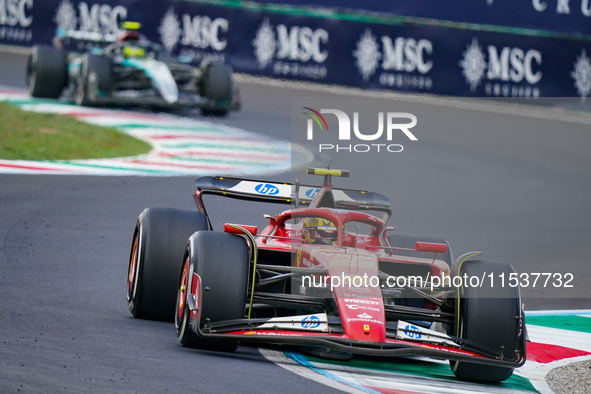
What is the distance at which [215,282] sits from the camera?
22.3 feet

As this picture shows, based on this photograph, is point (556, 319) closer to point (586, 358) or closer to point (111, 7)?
point (586, 358)

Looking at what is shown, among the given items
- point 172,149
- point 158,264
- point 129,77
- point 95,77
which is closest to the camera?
point 158,264

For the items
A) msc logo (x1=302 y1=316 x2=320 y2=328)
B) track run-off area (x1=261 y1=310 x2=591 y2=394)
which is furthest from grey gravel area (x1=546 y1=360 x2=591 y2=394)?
msc logo (x1=302 y1=316 x2=320 y2=328)

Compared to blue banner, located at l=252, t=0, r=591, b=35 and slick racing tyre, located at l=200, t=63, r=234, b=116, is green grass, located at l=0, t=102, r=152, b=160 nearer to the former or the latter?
slick racing tyre, located at l=200, t=63, r=234, b=116

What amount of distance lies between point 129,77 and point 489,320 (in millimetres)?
12987

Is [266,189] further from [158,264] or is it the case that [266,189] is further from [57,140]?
[57,140]

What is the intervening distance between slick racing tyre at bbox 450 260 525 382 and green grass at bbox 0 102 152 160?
28.7 feet

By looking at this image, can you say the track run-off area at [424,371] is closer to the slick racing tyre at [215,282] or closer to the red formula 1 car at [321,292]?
the red formula 1 car at [321,292]

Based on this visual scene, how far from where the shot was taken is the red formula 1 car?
6617 mm

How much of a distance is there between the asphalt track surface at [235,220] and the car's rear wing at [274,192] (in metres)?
1.06

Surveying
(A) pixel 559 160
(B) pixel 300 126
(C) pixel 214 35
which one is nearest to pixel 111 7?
(C) pixel 214 35

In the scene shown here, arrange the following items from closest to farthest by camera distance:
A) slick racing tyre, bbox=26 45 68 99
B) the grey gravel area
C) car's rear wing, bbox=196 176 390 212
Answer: the grey gravel area < car's rear wing, bbox=196 176 390 212 < slick racing tyre, bbox=26 45 68 99

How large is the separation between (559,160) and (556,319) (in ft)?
28.4

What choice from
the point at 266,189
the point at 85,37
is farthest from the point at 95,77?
the point at 266,189
